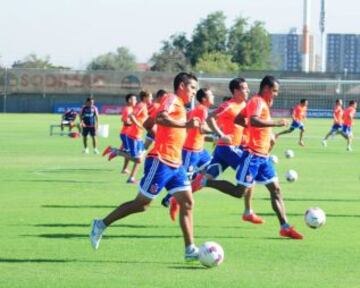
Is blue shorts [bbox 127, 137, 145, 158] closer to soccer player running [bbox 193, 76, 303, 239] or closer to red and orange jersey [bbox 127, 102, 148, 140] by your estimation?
red and orange jersey [bbox 127, 102, 148, 140]

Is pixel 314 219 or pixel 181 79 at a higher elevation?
pixel 181 79

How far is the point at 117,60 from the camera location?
16375cm

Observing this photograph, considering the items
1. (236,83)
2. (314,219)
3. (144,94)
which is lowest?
(314,219)

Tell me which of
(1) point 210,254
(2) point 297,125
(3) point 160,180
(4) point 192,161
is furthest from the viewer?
(2) point 297,125

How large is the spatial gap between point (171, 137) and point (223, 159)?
4.67 metres

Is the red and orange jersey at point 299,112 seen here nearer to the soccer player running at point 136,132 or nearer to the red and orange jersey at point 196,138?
the soccer player running at point 136,132

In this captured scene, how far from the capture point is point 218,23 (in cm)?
12875

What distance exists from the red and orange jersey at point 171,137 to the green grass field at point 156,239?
1149mm

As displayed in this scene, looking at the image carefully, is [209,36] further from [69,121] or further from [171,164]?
[171,164]

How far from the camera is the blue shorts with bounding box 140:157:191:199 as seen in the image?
11062mm

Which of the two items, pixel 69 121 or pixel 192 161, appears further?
pixel 69 121

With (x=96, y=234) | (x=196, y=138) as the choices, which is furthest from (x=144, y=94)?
(x=96, y=234)

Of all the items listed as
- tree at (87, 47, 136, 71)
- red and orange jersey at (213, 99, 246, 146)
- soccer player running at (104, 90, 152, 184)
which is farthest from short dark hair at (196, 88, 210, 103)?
tree at (87, 47, 136, 71)

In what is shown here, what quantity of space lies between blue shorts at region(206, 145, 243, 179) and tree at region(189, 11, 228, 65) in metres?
111
